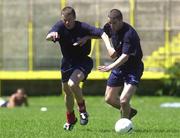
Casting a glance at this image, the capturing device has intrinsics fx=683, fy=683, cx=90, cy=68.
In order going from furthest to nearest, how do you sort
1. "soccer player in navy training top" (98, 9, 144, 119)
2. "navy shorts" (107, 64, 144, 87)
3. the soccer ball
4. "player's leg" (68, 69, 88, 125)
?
"player's leg" (68, 69, 88, 125)
"navy shorts" (107, 64, 144, 87)
"soccer player in navy training top" (98, 9, 144, 119)
the soccer ball

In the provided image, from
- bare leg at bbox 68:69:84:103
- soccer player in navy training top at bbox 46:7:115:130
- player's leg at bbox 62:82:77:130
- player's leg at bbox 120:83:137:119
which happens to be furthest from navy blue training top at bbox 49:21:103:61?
player's leg at bbox 120:83:137:119

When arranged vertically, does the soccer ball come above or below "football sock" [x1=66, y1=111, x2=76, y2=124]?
above

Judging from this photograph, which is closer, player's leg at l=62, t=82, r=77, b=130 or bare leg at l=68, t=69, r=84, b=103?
bare leg at l=68, t=69, r=84, b=103

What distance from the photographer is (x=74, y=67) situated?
38.0ft

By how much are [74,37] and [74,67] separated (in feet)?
1.69

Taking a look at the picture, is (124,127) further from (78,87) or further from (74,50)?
(74,50)

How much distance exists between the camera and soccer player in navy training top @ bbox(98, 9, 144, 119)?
36.1ft

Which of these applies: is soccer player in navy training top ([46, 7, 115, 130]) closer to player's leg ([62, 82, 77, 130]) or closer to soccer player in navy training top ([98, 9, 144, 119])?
player's leg ([62, 82, 77, 130])

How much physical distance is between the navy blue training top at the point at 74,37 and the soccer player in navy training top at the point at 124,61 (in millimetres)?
322

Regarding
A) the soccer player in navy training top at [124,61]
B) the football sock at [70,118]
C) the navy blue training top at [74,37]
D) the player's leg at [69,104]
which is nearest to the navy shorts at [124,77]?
the soccer player in navy training top at [124,61]

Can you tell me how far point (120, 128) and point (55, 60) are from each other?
19109 mm

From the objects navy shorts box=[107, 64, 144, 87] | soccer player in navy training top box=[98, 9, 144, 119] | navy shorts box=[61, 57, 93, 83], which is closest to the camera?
soccer player in navy training top box=[98, 9, 144, 119]

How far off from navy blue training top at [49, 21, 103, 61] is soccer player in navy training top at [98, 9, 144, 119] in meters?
0.32

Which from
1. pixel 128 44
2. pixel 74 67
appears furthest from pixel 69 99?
pixel 128 44
